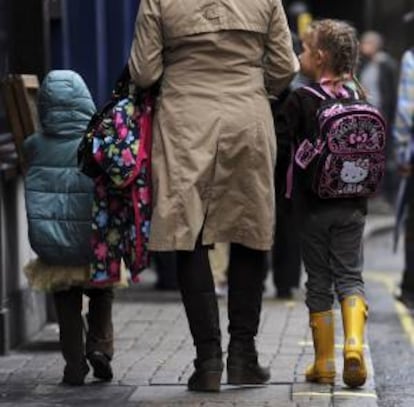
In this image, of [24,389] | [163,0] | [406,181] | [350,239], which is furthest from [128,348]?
[406,181]

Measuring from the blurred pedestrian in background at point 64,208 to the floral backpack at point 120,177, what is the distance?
14cm

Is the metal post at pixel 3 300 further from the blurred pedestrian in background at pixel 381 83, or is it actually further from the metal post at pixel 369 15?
the metal post at pixel 369 15

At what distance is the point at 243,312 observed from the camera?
6.23 metres

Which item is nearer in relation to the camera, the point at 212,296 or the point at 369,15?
the point at 212,296

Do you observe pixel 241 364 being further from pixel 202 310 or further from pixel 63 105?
pixel 63 105

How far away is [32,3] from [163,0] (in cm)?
211

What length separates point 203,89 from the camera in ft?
19.9

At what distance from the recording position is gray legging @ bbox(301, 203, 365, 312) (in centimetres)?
632

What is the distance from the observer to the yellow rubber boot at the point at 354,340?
20.0 ft

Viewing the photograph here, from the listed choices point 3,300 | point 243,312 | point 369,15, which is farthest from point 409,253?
point 369,15

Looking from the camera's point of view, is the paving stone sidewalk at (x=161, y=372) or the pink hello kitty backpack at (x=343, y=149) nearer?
the paving stone sidewalk at (x=161, y=372)

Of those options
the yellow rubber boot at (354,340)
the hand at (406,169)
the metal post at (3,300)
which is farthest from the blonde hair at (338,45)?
the hand at (406,169)

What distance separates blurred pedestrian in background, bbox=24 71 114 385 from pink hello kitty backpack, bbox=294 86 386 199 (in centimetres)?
96

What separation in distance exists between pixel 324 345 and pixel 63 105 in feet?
4.98
